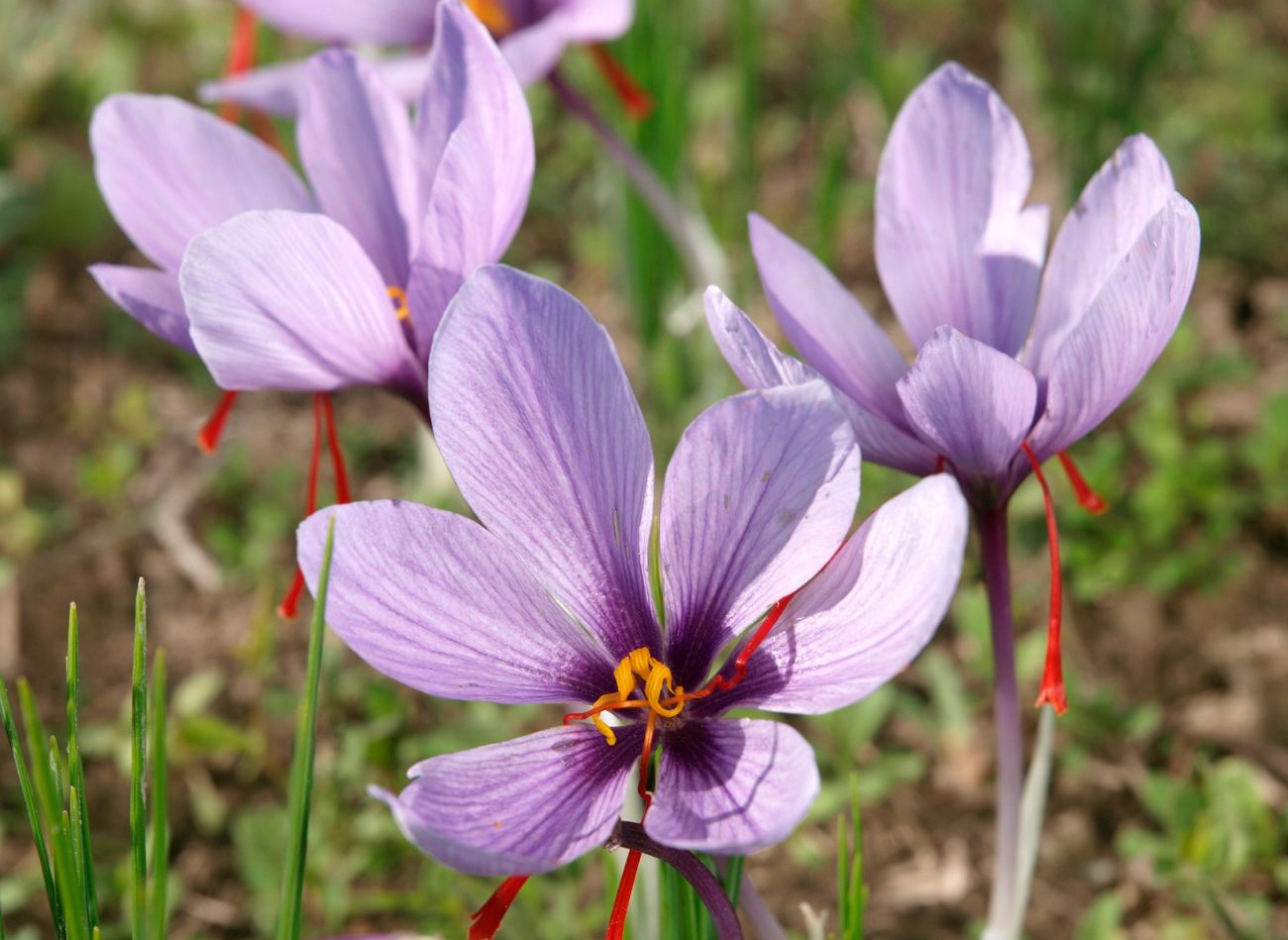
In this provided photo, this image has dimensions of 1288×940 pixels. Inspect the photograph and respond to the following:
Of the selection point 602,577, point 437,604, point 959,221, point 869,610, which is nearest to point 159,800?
point 437,604

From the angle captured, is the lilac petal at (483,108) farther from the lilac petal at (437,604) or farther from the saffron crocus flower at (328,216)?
the lilac petal at (437,604)

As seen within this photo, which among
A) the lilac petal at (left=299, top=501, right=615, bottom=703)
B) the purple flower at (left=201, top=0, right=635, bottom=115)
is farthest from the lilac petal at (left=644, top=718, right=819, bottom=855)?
the purple flower at (left=201, top=0, right=635, bottom=115)

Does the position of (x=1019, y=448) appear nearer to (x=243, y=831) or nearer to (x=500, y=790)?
(x=500, y=790)

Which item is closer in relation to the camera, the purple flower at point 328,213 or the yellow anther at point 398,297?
the purple flower at point 328,213

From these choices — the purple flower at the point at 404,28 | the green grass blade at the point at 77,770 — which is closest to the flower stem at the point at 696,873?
the green grass blade at the point at 77,770

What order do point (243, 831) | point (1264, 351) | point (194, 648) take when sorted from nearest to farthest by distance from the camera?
point (243, 831), point (194, 648), point (1264, 351)

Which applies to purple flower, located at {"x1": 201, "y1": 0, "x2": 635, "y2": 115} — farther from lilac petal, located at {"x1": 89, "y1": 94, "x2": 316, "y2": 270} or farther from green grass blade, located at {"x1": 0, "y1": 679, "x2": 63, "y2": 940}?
green grass blade, located at {"x1": 0, "y1": 679, "x2": 63, "y2": 940}

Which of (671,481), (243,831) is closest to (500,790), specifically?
(671,481)
